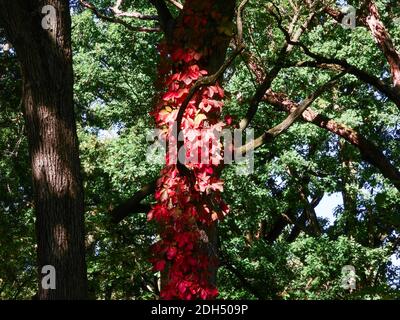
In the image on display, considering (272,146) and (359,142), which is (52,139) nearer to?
(359,142)

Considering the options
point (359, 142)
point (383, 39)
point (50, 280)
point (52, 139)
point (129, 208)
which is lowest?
point (50, 280)

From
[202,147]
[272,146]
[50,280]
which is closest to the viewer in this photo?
[50,280]

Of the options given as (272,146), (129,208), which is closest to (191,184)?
(129,208)

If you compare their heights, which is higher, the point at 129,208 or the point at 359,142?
the point at 359,142

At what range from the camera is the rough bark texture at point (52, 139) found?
4.41 metres

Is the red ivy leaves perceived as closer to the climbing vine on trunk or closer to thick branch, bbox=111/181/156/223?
the climbing vine on trunk

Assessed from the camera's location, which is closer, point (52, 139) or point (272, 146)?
point (52, 139)

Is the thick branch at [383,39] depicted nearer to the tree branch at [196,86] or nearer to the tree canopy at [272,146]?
the tree canopy at [272,146]

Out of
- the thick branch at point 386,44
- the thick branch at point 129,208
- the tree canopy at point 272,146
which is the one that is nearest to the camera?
the thick branch at point 129,208

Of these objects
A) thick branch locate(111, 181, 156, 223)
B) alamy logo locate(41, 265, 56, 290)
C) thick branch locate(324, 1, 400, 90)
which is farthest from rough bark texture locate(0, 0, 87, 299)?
thick branch locate(324, 1, 400, 90)

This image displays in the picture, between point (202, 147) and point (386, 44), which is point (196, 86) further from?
point (386, 44)

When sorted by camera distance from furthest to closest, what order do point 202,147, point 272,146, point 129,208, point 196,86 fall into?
point 272,146, point 129,208, point 202,147, point 196,86

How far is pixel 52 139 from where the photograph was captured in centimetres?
455

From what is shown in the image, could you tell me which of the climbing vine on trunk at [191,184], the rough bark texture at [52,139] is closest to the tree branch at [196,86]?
the climbing vine on trunk at [191,184]
